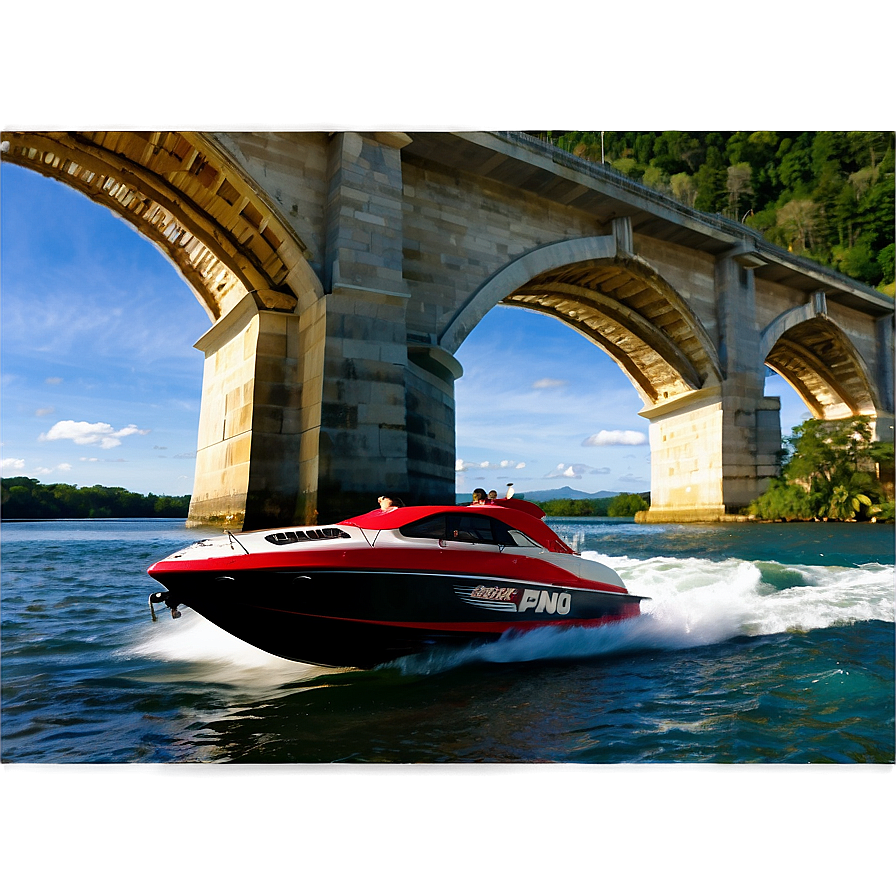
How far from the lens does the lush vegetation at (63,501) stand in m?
3.49

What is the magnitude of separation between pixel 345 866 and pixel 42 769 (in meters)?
1.39

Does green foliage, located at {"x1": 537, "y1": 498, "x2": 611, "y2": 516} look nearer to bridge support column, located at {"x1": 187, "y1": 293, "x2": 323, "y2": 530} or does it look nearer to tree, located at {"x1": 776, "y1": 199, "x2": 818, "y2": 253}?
bridge support column, located at {"x1": 187, "y1": 293, "x2": 323, "y2": 530}

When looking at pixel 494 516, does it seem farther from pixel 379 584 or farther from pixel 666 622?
pixel 666 622

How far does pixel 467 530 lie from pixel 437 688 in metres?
0.94

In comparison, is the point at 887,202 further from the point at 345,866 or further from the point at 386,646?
the point at 345,866

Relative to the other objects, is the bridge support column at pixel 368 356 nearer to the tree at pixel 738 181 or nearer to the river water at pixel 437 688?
the river water at pixel 437 688

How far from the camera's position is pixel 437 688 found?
374 cm

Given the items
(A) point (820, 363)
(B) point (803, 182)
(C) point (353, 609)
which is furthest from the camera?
(A) point (820, 363)

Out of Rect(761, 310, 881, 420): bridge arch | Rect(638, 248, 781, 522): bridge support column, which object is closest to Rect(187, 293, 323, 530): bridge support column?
Rect(638, 248, 781, 522): bridge support column

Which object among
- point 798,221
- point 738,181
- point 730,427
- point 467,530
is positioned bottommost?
point 467,530

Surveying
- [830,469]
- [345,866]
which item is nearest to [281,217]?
[345,866]

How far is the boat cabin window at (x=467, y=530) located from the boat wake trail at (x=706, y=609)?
1.99ft

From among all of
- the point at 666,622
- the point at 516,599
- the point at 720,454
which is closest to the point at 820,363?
the point at 720,454

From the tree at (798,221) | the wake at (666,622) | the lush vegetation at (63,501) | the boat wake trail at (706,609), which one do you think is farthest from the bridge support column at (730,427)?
the lush vegetation at (63,501)
